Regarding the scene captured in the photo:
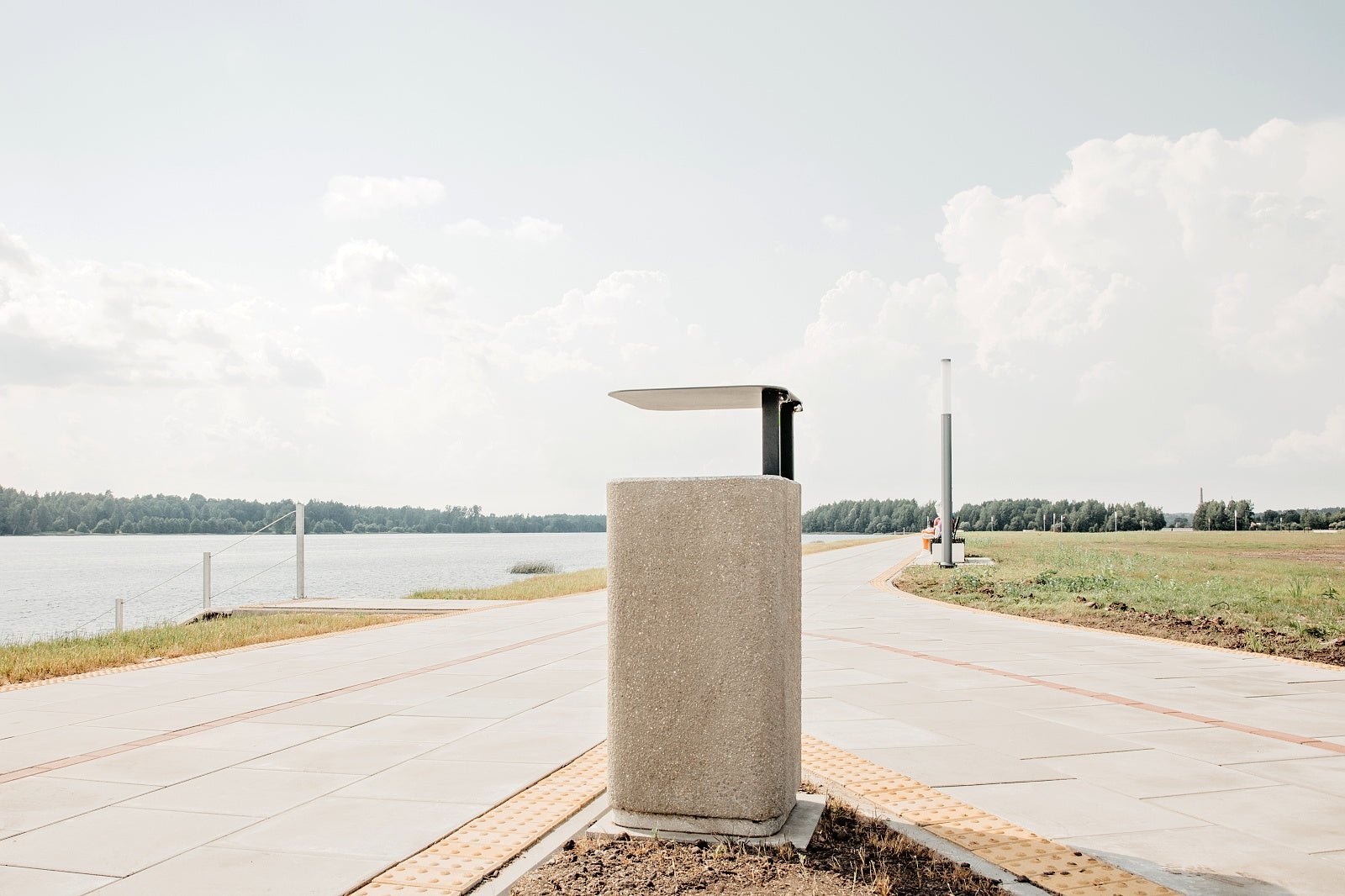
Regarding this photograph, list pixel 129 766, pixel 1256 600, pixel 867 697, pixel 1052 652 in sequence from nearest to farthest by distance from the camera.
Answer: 1. pixel 129 766
2. pixel 867 697
3. pixel 1052 652
4. pixel 1256 600

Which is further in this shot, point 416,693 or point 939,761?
point 416,693

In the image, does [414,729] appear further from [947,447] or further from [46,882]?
[947,447]

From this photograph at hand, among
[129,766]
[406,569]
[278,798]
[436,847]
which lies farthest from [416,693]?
[406,569]

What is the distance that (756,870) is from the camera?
3656mm

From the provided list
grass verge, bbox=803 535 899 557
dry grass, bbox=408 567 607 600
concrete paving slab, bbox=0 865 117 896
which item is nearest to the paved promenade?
concrete paving slab, bbox=0 865 117 896

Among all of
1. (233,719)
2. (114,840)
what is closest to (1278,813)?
(114,840)

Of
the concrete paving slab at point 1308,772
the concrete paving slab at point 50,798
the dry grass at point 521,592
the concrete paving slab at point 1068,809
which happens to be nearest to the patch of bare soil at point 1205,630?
the concrete paving slab at point 1308,772

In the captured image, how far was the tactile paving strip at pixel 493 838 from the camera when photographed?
3643 mm

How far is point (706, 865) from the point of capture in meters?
3.70

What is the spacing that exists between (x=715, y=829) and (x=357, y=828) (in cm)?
166

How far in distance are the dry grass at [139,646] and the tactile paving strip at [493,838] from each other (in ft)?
21.3

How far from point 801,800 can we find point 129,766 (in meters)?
3.89

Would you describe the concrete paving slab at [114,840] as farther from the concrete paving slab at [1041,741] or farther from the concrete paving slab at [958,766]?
the concrete paving slab at [1041,741]

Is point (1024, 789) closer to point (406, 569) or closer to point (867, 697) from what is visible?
point (867, 697)
